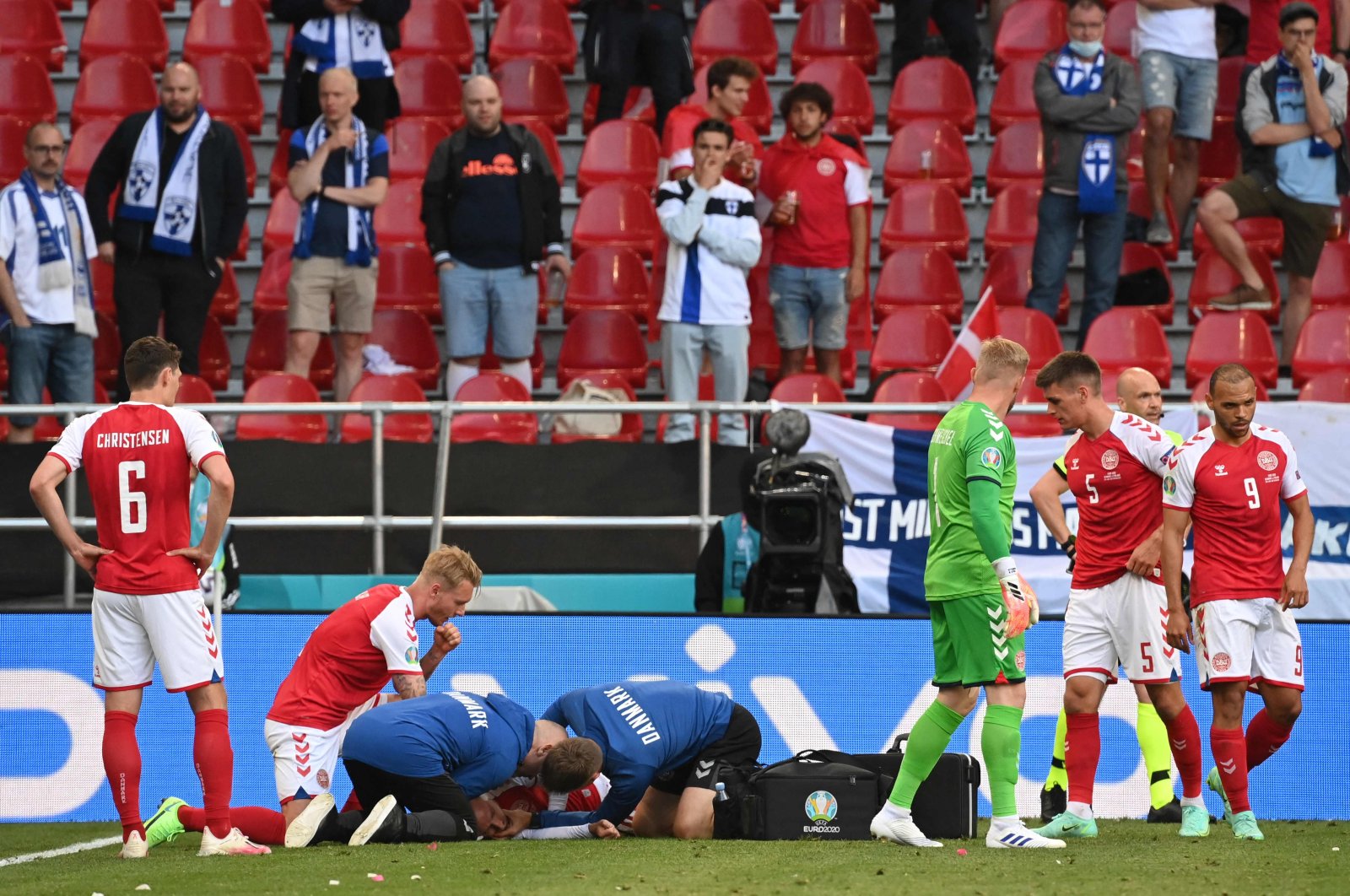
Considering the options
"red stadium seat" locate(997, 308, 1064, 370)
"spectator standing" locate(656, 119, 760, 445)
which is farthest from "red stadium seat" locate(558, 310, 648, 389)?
"red stadium seat" locate(997, 308, 1064, 370)

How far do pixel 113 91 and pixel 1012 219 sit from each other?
267 inches

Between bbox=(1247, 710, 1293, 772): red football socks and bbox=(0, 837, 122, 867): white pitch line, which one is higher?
bbox=(1247, 710, 1293, 772): red football socks

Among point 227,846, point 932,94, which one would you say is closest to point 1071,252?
point 932,94

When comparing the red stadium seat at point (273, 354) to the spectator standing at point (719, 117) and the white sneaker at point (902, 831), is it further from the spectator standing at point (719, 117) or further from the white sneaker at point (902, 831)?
the white sneaker at point (902, 831)

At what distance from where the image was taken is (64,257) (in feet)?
38.2

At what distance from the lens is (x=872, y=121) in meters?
14.4

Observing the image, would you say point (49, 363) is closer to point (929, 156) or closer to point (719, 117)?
point (719, 117)

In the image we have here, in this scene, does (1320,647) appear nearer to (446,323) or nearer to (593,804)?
(593,804)

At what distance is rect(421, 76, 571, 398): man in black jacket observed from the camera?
1198 cm

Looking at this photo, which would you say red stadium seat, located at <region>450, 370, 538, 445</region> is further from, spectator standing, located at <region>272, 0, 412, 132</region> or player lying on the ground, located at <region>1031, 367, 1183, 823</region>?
player lying on the ground, located at <region>1031, 367, 1183, 823</region>

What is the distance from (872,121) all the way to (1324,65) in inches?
129

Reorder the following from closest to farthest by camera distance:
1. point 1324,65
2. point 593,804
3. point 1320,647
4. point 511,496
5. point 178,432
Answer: point 178,432 < point 593,804 < point 1320,647 < point 511,496 < point 1324,65

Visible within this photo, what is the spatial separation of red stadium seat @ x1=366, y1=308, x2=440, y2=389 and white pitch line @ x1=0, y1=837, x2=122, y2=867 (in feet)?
16.5

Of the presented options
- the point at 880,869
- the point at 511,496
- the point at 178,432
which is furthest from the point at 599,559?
the point at 880,869
